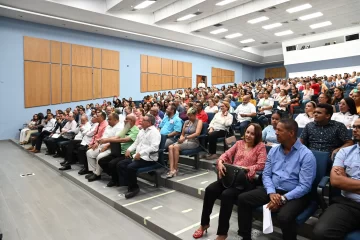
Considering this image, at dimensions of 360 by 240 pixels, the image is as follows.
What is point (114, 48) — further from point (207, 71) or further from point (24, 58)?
point (207, 71)

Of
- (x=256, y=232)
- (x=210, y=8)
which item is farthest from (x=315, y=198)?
(x=210, y=8)

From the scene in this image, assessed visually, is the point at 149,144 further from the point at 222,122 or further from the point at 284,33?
the point at 284,33

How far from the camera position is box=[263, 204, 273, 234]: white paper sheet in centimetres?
171

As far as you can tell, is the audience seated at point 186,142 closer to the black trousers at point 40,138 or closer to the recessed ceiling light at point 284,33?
the black trousers at point 40,138

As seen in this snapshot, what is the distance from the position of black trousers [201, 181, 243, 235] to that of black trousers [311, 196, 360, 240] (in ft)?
2.03

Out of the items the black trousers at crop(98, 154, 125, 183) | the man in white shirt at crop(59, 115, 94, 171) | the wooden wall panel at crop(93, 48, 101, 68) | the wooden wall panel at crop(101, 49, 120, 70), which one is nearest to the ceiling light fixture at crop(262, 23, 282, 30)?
the wooden wall panel at crop(101, 49, 120, 70)

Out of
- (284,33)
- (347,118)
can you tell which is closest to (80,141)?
(347,118)

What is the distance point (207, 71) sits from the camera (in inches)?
658

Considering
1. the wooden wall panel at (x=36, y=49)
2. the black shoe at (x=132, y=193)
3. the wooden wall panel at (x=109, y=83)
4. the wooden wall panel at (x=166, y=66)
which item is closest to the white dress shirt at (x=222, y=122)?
the black shoe at (x=132, y=193)

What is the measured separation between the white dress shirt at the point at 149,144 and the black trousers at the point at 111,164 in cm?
35

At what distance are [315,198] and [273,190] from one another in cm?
33

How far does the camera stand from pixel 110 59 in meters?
11.6

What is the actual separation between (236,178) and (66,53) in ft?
33.0

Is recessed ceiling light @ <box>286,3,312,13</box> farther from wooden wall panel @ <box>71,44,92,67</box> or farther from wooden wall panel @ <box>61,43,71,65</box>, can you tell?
wooden wall panel @ <box>61,43,71,65</box>
